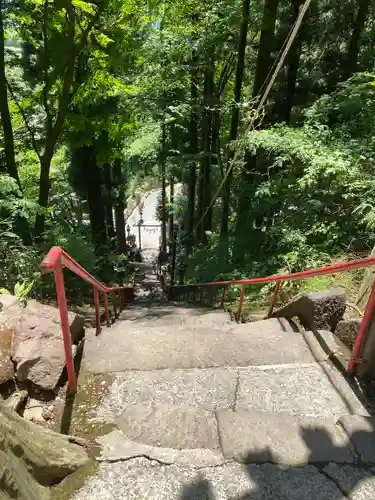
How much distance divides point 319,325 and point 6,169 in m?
7.36

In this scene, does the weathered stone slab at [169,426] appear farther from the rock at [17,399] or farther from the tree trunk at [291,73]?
the tree trunk at [291,73]

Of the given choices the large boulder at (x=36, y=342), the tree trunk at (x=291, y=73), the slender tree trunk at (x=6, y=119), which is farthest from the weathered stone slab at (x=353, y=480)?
the tree trunk at (x=291, y=73)

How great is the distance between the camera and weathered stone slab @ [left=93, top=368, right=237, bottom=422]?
298 cm

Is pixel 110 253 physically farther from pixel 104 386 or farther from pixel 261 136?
pixel 104 386

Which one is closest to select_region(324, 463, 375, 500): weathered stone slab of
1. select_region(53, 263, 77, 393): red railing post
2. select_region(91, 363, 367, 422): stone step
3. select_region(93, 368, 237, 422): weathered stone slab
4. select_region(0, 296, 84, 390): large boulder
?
Answer: select_region(91, 363, 367, 422): stone step

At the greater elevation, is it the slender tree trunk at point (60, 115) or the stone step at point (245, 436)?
the slender tree trunk at point (60, 115)

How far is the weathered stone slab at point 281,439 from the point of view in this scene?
2430 millimetres

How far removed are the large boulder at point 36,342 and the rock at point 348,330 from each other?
259 centimetres

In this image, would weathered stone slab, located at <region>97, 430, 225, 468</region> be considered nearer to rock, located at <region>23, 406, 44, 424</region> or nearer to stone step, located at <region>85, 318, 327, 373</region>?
rock, located at <region>23, 406, 44, 424</region>

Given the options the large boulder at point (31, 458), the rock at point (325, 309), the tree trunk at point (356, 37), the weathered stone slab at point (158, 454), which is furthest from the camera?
the tree trunk at point (356, 37)

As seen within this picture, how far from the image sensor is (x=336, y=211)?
7.25 meters

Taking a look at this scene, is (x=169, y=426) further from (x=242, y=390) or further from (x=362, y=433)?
(x=362, y=433)

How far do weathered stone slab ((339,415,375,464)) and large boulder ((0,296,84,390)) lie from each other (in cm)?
213

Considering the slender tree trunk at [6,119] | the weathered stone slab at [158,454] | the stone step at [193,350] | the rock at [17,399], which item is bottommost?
the stone step at [193,350]
